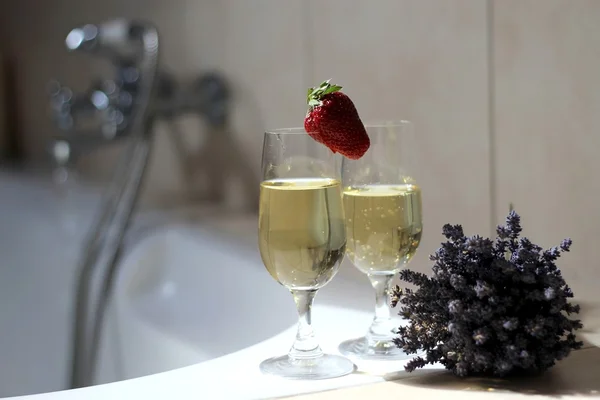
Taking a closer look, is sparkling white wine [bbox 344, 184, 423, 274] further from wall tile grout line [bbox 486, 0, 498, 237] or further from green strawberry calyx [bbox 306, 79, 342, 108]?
wall tile grout line [bbox 486, 0, 498, 237]

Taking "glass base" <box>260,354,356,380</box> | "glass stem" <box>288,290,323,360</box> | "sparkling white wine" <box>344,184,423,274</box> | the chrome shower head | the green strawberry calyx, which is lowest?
"glass base" <box>260,354,356,380</box>

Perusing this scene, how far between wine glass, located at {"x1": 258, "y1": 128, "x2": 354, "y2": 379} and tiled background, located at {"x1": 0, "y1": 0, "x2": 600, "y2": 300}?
31cm

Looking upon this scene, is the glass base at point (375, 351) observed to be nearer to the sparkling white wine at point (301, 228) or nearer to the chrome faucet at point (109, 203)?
the sparkling white wine at point (301, 228)

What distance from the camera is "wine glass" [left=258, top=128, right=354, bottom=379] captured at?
52cm

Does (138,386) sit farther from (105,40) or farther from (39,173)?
(39,173)

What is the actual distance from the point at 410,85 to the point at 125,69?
0.77 metres

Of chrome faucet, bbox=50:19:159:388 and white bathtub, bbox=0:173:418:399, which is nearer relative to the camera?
white bathtub, bbox=0:173:418:399

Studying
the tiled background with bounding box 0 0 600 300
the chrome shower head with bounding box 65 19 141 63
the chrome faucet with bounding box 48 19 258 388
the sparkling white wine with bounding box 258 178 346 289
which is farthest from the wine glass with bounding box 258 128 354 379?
the chrome shower head with bounding box 65 19 141 63

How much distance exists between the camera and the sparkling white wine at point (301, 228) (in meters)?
0.52

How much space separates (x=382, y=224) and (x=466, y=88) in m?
0.37

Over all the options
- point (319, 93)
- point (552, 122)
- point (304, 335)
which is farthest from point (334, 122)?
point (552, 122)

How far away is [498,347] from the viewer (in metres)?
0.49

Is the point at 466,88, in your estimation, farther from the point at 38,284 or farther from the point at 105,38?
the point at 38,284

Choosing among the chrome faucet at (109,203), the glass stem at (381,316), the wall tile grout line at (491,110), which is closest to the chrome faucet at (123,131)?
the chrome faucet at (109,203)
